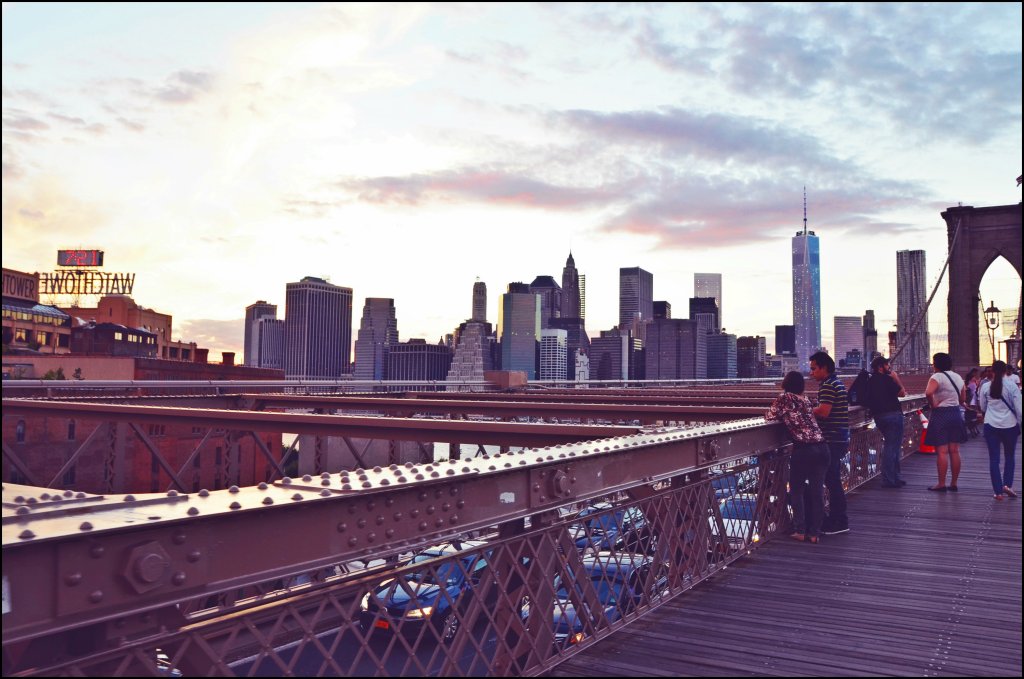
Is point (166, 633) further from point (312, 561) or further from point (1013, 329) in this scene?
point (1013, 329)

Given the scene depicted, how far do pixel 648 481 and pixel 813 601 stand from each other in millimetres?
1749

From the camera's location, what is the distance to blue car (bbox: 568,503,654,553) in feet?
15.8

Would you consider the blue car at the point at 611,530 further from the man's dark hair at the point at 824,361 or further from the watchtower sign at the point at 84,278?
A: the watchtower sign at the point at 84,278

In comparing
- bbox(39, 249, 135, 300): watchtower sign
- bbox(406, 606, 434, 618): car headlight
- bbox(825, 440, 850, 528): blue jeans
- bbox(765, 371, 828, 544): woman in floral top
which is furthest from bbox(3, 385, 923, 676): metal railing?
bbox(39, 249, 135, 300): watchtower sign

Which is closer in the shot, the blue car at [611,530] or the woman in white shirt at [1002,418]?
the blue car at [611,530]

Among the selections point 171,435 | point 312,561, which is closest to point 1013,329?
point 171,435

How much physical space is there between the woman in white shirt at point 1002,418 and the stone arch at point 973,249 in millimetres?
51033

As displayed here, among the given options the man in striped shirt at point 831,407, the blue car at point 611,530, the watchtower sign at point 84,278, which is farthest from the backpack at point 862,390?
the watchtower sign at point 84,278

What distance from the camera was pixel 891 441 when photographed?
1244cm

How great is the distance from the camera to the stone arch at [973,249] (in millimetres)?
57250

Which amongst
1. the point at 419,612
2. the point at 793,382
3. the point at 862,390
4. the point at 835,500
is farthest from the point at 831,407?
the point at 419,612

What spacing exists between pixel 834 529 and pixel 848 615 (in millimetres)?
3131

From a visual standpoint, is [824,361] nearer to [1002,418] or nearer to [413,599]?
[1002,418]

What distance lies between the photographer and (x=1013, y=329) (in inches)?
2606
